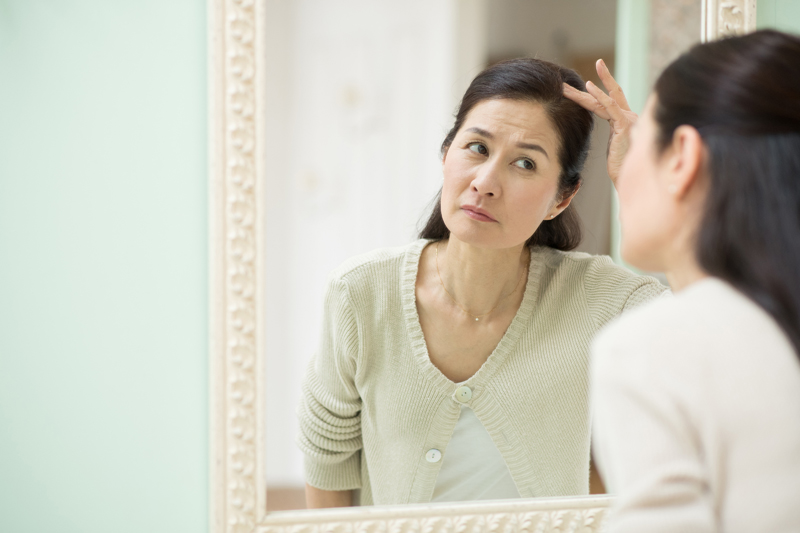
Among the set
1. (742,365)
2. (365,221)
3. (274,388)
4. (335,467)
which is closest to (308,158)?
(365,221)

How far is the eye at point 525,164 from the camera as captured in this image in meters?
0.82

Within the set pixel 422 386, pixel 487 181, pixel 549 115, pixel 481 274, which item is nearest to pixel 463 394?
pixel 422 386

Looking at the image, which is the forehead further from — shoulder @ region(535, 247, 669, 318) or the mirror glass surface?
shoulder @ region(535, 247, 669, 318)

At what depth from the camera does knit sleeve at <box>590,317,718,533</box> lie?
1.38ft

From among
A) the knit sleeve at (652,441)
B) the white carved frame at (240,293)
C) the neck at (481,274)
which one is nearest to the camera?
the knit sleeve at (652,441)

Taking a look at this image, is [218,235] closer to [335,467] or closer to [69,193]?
[69,193]

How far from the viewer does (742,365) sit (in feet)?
1.40

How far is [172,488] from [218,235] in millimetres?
340

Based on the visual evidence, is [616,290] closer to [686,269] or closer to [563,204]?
[563,204]

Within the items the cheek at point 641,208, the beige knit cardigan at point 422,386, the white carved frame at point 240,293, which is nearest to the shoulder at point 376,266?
the beige knit cardigan at point 422,386

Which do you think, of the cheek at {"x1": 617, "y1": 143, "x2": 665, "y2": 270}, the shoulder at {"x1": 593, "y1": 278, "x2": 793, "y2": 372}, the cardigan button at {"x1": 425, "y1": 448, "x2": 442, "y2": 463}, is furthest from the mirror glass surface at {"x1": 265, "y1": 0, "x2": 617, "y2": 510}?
the shoulder at {"x1": 593, "y1": 278, "x2": 793, "y2": 372}

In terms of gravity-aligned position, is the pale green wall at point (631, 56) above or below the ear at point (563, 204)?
above

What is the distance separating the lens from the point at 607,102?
84cm

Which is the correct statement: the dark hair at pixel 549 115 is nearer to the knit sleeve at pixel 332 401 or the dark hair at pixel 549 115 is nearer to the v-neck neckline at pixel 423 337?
the v-neck neckline at pixel 423 337
